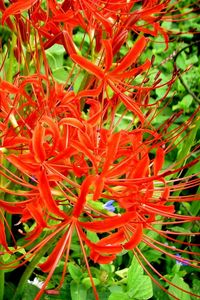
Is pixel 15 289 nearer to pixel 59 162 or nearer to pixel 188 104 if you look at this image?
pixel 59 162

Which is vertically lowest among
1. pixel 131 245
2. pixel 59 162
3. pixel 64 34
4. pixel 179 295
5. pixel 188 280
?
pixel 188 280

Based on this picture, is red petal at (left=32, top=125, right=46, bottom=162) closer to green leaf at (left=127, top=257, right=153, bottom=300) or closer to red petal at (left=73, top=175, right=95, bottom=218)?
red petal at (left=73, top=175, right=95, bottom=218)

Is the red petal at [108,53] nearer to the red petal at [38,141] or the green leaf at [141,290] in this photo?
the red petal at [38,141]

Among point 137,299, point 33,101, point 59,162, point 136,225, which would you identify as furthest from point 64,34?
point 137,299

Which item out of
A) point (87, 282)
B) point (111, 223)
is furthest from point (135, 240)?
point (87, 282)

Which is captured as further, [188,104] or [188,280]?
[188,104]

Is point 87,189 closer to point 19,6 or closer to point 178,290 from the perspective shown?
point 19,6

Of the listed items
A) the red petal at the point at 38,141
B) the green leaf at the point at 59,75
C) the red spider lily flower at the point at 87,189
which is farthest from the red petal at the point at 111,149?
the green leaf at the point at 59,75
